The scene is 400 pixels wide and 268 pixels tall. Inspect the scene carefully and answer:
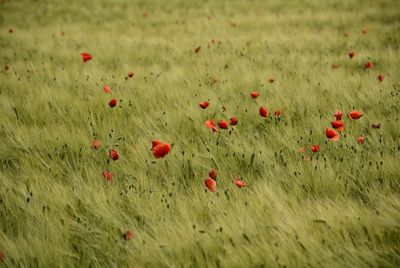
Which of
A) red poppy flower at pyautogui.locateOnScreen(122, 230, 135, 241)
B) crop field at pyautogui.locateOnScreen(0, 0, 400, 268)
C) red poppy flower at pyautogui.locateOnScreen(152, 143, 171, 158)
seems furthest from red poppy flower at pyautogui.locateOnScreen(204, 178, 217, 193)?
red poppy flower at pyautogui.locateOnScreen(122, 230, 135, 241)

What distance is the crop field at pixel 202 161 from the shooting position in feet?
4.66

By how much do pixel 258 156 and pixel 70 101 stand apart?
2.01 meters

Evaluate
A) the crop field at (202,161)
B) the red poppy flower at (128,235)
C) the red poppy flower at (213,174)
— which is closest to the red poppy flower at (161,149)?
the crop field at (202,161)

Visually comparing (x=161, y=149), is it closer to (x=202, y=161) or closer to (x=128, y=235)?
(x=202, y=161)

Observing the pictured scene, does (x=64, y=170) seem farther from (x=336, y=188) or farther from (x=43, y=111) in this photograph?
(x=336, y=188)

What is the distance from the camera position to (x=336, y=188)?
5.94 feet

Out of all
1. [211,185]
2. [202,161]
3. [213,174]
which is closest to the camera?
[211,185]

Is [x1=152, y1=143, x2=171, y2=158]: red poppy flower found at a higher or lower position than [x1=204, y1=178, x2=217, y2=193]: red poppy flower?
higher

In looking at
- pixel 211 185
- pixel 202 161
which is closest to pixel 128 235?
pixel 211 185

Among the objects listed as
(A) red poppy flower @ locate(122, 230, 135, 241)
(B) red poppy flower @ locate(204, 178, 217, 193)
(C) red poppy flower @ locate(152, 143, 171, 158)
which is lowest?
(A) red poppy flower @ locate(122, 230, 135, 241)

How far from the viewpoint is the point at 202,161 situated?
216cm

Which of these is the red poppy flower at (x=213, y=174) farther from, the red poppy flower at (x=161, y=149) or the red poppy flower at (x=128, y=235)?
the red poppy flower at (x=128, y=235)

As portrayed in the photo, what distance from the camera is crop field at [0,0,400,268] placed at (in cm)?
142

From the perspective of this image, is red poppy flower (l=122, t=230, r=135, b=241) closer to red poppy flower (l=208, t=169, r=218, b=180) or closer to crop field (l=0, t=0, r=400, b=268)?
crop field (l=0, t=0, r=400, b=268)
